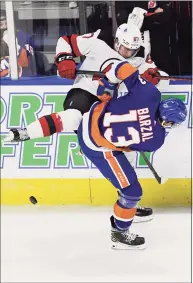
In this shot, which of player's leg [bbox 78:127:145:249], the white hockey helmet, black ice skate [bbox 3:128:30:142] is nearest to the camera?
black ice skate [bbox 3:128:30:142]

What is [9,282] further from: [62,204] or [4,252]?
[62,204]

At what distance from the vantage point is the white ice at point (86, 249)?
66.6 inches

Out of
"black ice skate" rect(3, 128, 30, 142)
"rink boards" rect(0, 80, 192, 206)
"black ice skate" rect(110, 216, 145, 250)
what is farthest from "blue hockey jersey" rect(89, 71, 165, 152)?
"rink boards" rect(0, 80, 192, 206)

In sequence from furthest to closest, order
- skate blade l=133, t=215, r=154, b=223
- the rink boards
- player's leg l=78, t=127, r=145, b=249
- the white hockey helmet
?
the rink boards → skate blade l=133, t=215, r=154, b=223 → player's leg l=78, t=127, r=145, b=249 → the white hockey helmet

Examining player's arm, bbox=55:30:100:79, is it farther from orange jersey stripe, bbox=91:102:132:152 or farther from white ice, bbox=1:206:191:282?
white ice, bbox=1:206:191:282

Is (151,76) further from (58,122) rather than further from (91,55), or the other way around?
(58,122)

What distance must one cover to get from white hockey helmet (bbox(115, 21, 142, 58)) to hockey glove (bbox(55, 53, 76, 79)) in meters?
0.15

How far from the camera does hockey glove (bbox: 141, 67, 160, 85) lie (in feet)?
5.45

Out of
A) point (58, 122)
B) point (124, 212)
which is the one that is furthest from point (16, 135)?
point (124, 212)

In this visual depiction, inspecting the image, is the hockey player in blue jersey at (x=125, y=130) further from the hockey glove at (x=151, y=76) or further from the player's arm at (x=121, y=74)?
the hockey glove at (x=151, y=76)

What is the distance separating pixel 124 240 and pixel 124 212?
120mm

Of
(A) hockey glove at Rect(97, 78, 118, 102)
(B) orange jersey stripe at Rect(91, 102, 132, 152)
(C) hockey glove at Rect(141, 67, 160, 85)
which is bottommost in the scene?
(B) orange jersey stripe at Rect(91, 102, 132, 152)

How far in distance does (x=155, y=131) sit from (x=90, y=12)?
59cm

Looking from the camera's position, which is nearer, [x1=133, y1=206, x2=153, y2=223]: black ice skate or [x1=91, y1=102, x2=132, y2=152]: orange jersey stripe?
[x1=91, y1=102, x2=132, y2=152]: orange jersey stripe
